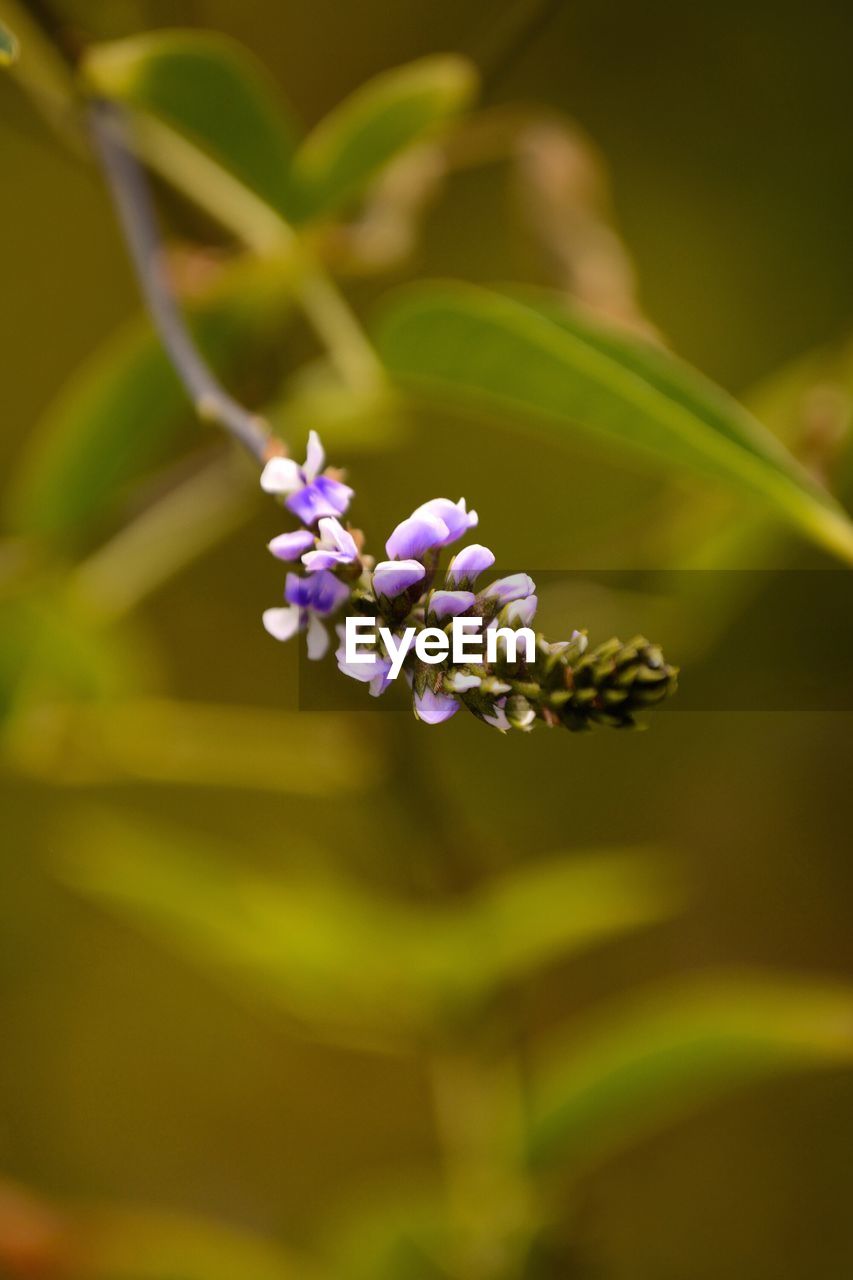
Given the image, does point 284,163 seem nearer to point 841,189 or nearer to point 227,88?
point 227,88

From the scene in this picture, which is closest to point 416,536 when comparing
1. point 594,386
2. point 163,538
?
point 594,386

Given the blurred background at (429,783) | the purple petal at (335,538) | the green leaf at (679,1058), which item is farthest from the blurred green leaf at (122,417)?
the green leaf at (679,1058)

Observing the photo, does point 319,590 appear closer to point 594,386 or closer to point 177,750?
point 594,386

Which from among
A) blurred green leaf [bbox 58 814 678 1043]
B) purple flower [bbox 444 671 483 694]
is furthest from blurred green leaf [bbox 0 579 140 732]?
purple flower [bbox 444 671 483 694]

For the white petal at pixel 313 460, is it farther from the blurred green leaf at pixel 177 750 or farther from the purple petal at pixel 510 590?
the blurred green leaf at pixel 177 750

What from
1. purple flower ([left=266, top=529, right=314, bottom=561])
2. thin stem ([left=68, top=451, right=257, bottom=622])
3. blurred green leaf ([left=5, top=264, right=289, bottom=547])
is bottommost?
purple flower ([left=266, top=529, right=314, bottom=561])

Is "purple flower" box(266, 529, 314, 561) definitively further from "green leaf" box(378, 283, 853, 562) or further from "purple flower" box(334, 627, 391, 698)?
"green leaf" box(378, 283, 853, 562)
